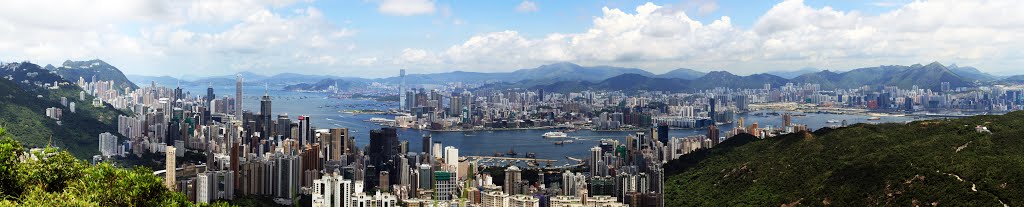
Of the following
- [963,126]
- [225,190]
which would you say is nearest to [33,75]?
[225,190]

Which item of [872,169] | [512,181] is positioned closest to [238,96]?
[512,181]

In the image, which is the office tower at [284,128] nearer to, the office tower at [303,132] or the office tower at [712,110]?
the office tower at [303,132]

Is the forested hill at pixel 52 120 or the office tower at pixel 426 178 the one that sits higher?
the forested hill at pixel 52 120

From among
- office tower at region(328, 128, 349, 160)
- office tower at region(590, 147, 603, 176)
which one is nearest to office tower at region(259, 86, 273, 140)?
office tower at region(328, 128, 349, 160)

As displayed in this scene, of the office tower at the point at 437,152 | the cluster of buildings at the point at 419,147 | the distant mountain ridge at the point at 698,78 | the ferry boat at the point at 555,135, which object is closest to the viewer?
the cluster of buildings at the point at 419,147

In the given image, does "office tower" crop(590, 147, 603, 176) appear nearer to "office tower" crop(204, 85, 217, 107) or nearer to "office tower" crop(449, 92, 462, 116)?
"office tower" crop(449, 92, 462, 116)

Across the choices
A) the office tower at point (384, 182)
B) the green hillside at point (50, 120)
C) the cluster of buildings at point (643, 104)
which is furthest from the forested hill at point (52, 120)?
the cluster of buildings at point (643, 104)
